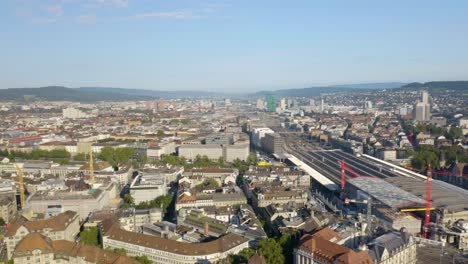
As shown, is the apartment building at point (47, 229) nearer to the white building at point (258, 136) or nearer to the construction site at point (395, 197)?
the construction site at point (395, 197)

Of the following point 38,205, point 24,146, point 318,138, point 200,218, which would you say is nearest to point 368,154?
point 318,138

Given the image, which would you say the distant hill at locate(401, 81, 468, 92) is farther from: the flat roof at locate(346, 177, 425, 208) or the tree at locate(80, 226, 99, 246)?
the tree at locate(80, 226, 99, 246)

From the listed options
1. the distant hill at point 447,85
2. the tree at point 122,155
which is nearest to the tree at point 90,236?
the tree at point 122,155

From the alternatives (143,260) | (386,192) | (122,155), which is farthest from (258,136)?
(143,260)

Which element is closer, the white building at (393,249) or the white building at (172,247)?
the white building at (393,249)

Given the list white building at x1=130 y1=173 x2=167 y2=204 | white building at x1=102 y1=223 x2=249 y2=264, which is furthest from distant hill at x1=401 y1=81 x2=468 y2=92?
white building at x1=102 y1=223 x2=249 y2=264

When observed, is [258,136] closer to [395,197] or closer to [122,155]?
[122,155]

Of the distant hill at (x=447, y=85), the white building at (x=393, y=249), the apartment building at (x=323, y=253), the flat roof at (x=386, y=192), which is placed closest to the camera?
the apartment building at (x=323, y=253)

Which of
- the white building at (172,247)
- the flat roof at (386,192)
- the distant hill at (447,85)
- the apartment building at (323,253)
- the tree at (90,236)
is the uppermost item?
the distant hill at (447,85)
